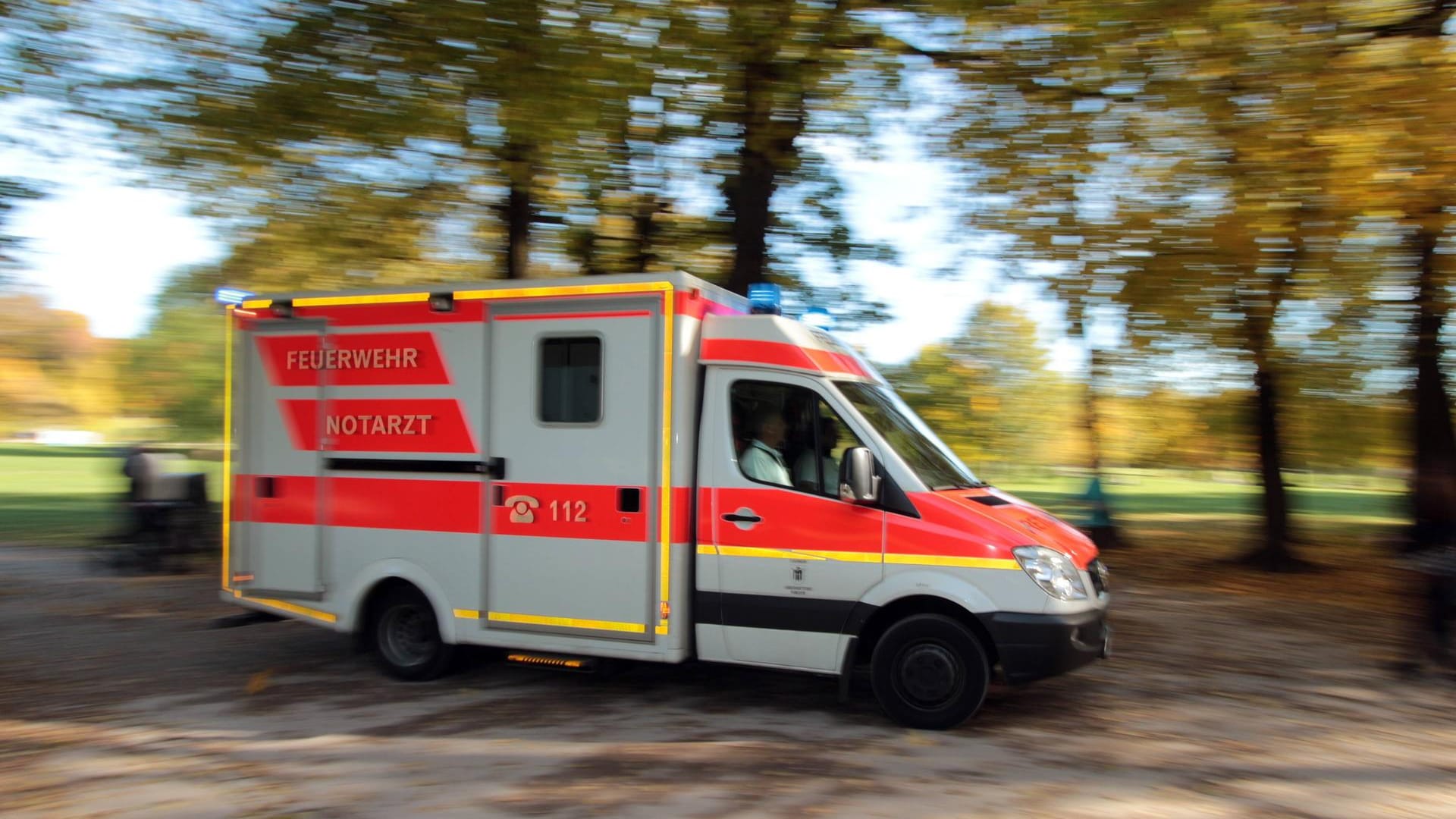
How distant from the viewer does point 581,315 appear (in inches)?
271

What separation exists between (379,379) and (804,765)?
400 cm

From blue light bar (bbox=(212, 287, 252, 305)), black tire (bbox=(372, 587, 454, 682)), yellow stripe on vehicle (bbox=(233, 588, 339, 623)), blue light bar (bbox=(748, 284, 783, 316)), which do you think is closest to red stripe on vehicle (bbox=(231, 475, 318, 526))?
yellow stripe on vehicle (bbox=(233, 588, 339, 623))

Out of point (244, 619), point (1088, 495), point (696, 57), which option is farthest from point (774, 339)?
point (1088, 495)

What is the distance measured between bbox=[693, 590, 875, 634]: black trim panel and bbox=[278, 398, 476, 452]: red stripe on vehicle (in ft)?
6.39

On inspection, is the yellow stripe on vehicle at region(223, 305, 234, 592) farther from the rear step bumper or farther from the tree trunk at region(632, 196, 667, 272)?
the tree trunk at region(632, 196, 667, 272)

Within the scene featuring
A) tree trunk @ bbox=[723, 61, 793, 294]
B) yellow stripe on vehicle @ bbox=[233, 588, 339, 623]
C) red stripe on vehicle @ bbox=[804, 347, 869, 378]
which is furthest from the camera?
tree trunk @ bbox=[723, 61, 793, 294]

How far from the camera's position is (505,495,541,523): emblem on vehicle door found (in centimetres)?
699

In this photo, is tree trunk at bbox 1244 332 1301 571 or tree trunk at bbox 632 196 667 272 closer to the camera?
tree trunk at bbox 632 196 667 272

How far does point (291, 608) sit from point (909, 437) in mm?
4615

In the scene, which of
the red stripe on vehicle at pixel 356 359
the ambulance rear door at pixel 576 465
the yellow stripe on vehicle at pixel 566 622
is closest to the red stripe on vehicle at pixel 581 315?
the ambulance rear door at pixel 576 465

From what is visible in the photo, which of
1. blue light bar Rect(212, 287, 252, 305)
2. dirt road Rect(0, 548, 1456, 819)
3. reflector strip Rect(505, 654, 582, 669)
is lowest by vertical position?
dirt road Rect(0, 548, 1456, 819)

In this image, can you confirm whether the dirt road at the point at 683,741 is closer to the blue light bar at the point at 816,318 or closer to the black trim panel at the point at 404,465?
the black trim panel at the point at 404,465

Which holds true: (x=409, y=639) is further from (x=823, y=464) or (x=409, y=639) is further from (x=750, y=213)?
(x=750, y=213)

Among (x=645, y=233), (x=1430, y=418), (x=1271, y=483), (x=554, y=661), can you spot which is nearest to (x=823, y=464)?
(x=554, y=661)
